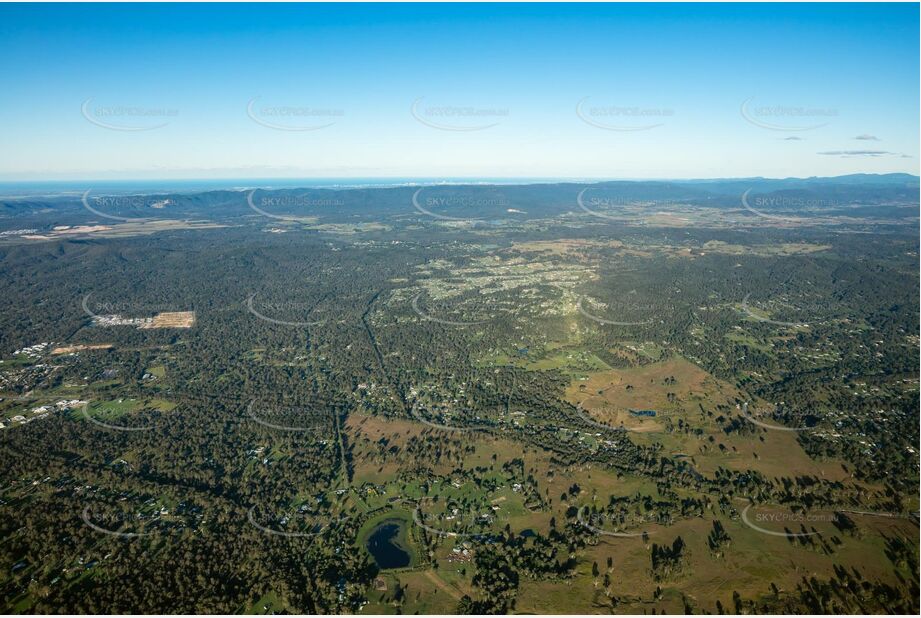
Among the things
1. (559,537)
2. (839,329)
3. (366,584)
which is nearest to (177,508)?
(366,584)

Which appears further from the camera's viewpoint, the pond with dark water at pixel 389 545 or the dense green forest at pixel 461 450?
the pond with dark water at pixel 389 545

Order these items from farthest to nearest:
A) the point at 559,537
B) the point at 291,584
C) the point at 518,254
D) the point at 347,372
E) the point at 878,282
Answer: the point at 518,254
the point at 878,282
the point at 347,372
the point at 559,537
the point at 291,584

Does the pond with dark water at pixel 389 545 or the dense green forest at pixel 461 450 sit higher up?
the dense green forest at pixel 461 450

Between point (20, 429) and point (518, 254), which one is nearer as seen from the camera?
point (20, 429)

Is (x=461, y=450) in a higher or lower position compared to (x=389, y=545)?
higher

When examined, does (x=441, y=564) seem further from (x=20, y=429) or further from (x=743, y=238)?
(x=743, y=238)

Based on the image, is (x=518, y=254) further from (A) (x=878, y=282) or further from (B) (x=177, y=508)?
(B) (x=177, y=508)

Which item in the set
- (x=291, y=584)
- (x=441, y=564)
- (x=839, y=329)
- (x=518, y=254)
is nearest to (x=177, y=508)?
(x=291, y=584)

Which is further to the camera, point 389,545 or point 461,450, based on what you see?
point 461,450

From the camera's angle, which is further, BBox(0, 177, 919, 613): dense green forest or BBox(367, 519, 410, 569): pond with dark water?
BBox(367, 519, 410, 569): pond with dark water

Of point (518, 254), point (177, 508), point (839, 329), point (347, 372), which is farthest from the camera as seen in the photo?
point (518, 254)

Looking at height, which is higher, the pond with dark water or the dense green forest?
the dense green forest
